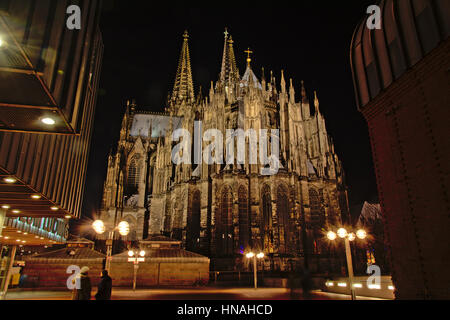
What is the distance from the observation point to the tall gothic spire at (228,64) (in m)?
58.8

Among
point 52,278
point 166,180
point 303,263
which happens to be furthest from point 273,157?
point 52,278

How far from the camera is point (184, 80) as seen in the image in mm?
68750

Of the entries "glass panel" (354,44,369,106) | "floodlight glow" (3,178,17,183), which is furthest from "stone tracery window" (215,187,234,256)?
"floodlight glow" (3,178,17,183)

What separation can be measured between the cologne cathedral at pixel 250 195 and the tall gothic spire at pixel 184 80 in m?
20.5

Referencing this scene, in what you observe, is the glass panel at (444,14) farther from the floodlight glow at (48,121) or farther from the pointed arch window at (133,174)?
the pointed arch window at (133,174)

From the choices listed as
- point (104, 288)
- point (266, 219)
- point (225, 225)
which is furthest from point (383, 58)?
point (266, 219)

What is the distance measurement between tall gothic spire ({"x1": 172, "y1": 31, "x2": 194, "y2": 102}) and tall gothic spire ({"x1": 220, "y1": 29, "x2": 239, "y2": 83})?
9059mm

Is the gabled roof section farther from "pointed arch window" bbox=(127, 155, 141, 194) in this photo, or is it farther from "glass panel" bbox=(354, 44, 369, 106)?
"glass panel" bbox=(354, 44, 369, 106)

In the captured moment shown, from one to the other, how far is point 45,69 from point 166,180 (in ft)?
127

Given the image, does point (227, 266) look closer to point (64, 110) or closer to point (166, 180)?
point (166, 180)

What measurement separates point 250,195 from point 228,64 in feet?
113

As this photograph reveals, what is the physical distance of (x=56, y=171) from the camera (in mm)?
13266

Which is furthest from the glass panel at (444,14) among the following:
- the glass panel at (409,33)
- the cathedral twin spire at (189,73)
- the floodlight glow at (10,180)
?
the cathedral twin spire at (189,73)

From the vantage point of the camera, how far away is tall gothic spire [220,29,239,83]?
58.8m
